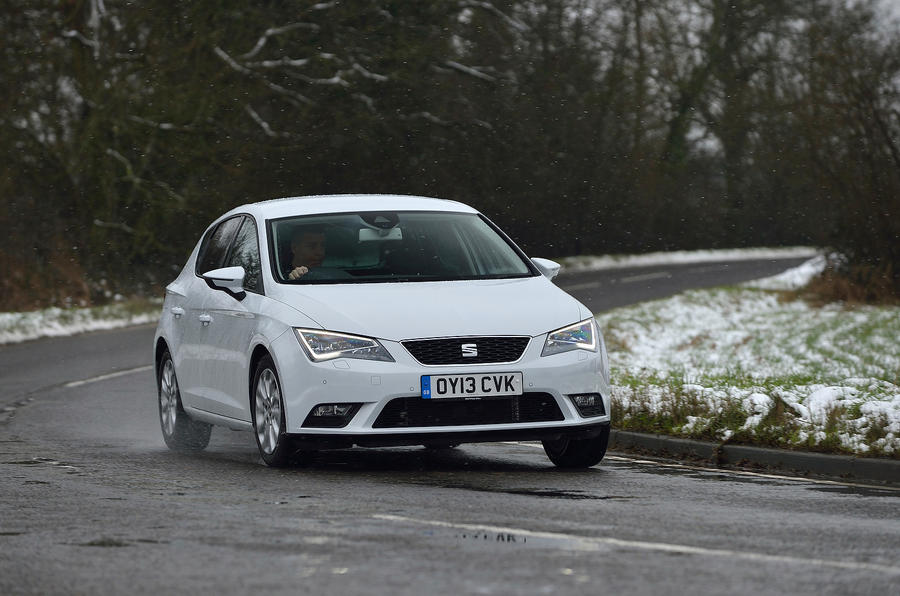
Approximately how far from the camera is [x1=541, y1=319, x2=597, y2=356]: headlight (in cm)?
977

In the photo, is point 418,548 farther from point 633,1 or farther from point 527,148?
point 633,1

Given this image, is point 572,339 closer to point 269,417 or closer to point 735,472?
point 735,472

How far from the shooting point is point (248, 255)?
436 inches

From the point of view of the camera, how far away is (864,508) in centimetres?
830

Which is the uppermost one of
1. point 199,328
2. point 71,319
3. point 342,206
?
point 342,206

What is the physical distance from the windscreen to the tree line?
1841 centimetres

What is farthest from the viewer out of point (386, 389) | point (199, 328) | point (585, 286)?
point (585, 286)

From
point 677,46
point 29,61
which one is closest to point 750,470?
point 29,61

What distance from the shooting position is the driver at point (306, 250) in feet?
34.4

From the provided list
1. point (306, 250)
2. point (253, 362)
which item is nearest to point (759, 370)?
point (306, 250)

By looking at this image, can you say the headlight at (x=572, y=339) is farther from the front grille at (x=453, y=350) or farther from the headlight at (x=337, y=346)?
the headlight at (x=337, y=346)

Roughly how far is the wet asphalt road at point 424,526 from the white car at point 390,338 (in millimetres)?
306

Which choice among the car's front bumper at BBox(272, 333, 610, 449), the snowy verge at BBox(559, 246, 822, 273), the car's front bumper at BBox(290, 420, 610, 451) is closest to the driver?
the car's front bumper at BBox(272, 333, 610, 449)

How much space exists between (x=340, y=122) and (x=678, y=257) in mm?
19623
